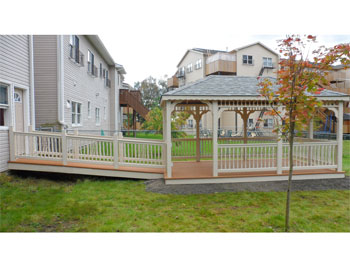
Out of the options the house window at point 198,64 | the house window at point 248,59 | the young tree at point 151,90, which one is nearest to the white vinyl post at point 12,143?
the house window at point 198,64

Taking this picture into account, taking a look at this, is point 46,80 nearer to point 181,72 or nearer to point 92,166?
point 92,166

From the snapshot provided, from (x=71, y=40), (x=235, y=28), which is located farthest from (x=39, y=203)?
(x=71, y=40)

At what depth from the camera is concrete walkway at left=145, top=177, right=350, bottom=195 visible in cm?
723

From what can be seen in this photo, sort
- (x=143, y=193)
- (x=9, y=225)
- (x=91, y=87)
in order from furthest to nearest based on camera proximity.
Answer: (x=91, y=87) → (x=143, y=193) → (x=9, y=225)

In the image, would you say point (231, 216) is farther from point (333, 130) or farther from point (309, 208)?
point (333, 130)

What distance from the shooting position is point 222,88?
327 inches

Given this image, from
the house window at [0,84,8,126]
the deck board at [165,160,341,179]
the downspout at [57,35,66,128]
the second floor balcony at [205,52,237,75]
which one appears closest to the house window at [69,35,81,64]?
the downspout at [57,35,66,128]

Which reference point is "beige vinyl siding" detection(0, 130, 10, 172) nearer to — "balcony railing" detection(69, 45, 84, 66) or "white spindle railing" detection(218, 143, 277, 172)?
"balcony railing" detection(69, 45, 84, 66)

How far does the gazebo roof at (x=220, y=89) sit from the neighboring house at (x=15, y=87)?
15.0ft

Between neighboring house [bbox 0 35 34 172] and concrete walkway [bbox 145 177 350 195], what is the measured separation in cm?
449

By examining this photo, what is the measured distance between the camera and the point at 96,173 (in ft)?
26.4

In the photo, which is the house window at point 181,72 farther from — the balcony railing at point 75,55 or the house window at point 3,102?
the house window at point 3,102

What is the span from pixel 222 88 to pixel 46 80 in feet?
24.3

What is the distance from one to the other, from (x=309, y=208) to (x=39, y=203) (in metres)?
6.03
